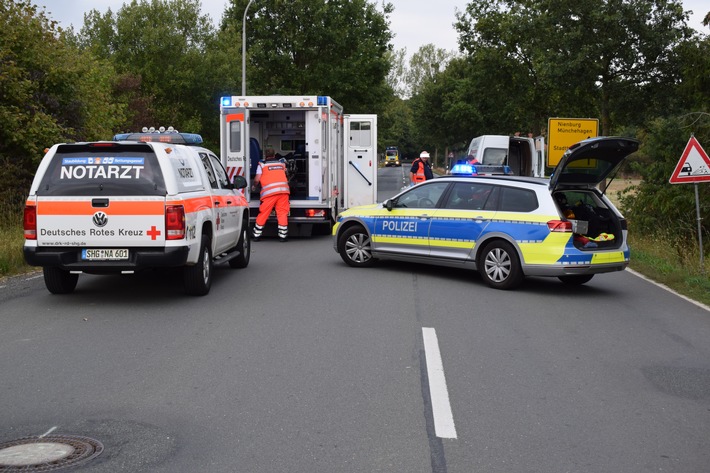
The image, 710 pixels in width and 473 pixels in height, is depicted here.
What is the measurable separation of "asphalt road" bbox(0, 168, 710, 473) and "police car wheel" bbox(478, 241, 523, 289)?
22cm

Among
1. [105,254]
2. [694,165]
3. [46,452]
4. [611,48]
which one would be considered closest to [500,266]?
[694,165]

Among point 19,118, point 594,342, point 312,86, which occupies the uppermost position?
point 312,86

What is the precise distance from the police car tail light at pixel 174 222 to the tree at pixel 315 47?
3253cm

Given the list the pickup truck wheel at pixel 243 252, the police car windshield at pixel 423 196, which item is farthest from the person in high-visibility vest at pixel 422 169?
the pickup truck wheel at pixel 243 252

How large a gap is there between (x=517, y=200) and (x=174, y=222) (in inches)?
190

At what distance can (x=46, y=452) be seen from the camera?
4.67 m

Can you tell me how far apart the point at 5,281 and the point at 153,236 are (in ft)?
11.6

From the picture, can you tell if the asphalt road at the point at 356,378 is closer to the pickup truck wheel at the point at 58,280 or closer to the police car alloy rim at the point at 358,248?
the pickup truck wheel at the point at 58,280

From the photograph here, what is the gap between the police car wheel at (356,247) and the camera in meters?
13.3

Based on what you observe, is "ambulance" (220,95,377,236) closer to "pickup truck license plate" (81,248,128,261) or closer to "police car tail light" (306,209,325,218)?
"police car tail light" (306,209,325,218)

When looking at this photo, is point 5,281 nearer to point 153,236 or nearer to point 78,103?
point 153,236

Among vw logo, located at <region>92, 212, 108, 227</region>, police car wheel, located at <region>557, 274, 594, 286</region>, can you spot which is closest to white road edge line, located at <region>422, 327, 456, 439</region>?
vw logo, located at <region>92, 212, 108, 227</region>

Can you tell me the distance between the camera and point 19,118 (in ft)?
58.5

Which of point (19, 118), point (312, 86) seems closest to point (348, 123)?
point (19, 118)
